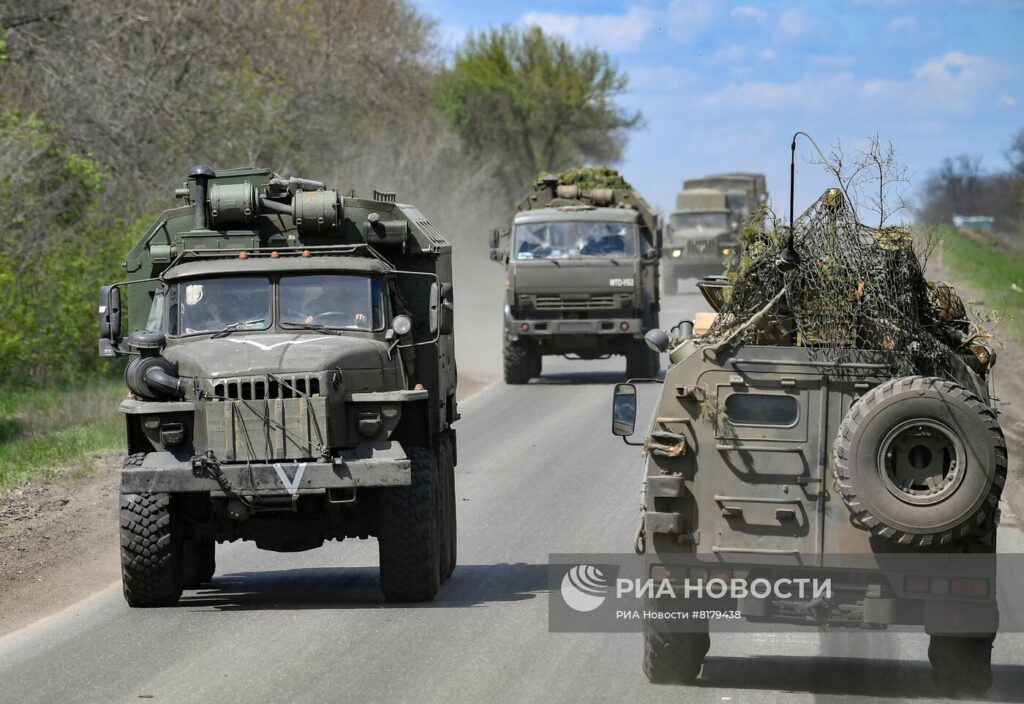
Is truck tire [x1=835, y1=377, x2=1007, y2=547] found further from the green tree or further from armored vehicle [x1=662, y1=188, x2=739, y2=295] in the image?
the green tree

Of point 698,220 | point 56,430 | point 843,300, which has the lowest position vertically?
point 56,430

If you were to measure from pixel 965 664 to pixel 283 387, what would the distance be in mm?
4434

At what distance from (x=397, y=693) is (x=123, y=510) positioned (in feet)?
9.51

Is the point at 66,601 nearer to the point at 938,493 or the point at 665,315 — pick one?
A: the point at 938,493

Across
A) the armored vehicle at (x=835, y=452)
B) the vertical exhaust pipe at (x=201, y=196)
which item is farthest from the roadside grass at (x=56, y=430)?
the armored vehicle at (x=835, y=452)

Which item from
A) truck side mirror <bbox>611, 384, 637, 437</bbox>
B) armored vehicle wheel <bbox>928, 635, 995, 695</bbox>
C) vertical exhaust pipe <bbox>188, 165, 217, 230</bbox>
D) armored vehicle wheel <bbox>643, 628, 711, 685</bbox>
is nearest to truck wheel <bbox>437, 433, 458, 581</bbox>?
vertical exhaust pipe <bbox>188, 165, 217, 230</bbox>

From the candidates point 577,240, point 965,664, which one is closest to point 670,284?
point 577,240

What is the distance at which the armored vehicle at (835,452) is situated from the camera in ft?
23.6

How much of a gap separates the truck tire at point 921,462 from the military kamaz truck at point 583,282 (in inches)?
656

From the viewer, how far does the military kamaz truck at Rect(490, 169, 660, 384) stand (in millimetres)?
Answer: 24000

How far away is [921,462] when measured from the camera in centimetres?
727

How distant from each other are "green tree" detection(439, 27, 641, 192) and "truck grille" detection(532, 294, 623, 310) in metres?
37.9

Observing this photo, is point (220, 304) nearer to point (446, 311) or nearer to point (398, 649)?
point (446, 311)

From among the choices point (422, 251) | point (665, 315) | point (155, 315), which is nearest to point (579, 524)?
point (422, 251)
